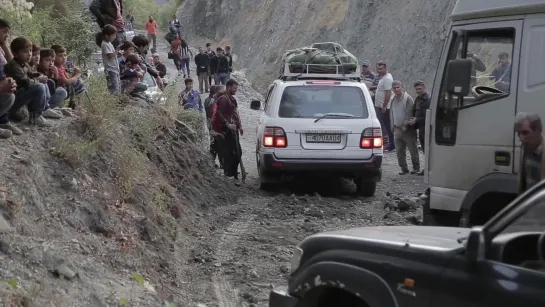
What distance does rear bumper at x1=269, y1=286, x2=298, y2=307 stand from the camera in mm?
4875

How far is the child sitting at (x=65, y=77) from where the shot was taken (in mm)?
9812

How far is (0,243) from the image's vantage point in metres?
6.04

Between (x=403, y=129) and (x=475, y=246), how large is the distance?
1198 cm

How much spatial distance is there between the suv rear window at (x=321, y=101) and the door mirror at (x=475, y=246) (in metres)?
8.81

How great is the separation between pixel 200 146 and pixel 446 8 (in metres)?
18.8

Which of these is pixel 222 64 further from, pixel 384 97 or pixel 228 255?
pixel 228 255

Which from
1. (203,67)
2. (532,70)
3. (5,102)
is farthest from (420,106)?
(203,67)

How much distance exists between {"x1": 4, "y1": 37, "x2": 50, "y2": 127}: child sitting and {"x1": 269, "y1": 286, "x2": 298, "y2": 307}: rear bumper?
170 inches

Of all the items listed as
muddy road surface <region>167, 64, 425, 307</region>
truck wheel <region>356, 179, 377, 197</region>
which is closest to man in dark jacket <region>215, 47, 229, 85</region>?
muddy road surface <region>167, 64, 425, 307</region>

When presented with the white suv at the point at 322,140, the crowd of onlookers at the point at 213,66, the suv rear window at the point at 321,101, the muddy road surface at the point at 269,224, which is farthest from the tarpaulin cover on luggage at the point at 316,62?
the crowd of onlookers at the point at 213,66

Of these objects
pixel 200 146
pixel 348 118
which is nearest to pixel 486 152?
pixel 348 118

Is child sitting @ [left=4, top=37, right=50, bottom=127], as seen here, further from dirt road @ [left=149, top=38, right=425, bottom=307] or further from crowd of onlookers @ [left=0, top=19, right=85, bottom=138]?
dirt road @ [left=149, top=38, right=425, bottom=307]

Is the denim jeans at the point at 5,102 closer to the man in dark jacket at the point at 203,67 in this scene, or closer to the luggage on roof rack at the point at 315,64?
the luggage on roof rack at the point at 315,64

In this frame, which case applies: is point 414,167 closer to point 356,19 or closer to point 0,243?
point 0,243
